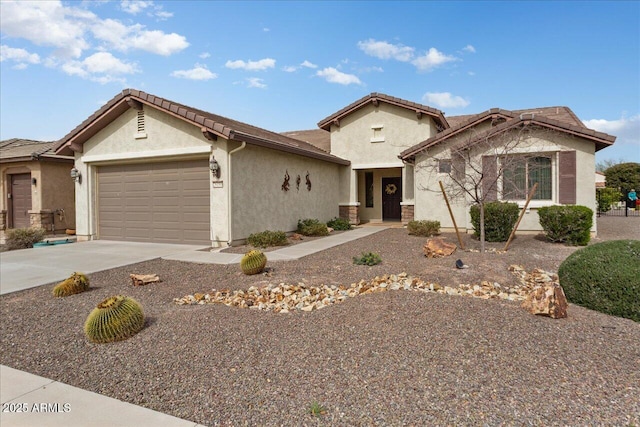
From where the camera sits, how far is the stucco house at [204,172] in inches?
433

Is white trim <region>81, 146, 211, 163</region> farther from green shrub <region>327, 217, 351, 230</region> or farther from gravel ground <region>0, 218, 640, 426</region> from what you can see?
green shrub <region>327, 217, 351, 230</region>

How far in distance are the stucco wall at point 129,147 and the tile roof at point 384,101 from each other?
27.1ft

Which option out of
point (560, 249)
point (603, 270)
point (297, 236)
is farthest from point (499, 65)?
point (603, 270)

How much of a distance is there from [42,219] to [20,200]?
2.30m

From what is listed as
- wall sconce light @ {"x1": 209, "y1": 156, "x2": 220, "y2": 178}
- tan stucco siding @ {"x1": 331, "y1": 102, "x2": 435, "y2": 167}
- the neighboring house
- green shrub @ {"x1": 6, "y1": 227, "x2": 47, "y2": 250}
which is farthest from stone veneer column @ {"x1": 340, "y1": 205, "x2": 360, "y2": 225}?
green shrub @ {"x1": 6, "y1": 227, "x2": 47, "y2": 250}

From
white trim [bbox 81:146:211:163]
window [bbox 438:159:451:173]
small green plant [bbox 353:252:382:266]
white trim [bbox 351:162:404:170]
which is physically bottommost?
small green plant [bbox 353:252:382:266]

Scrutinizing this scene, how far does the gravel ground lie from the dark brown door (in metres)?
13.0

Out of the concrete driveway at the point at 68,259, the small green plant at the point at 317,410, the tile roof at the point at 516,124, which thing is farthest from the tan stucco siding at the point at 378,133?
the small green plant at the point at 317,410

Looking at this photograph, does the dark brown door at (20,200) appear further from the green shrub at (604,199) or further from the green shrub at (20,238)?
the green shrub at (604,199)

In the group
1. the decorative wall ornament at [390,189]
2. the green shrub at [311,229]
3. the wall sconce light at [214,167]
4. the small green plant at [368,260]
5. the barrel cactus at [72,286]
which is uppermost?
the wall sconce light at [214,167]

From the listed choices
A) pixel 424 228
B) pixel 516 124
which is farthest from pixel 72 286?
pixel 516 124

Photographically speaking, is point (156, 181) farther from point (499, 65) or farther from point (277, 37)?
point (499, 65)

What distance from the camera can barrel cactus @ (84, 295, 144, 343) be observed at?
425 centimetres

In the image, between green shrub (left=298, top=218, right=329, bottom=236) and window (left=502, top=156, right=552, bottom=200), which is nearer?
window (left=502, top=156, right=552, bottom=200)
